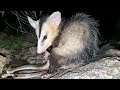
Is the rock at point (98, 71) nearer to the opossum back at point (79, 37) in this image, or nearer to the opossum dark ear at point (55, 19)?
the opossum back at point (79, 37)

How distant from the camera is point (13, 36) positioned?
5594 millimetres

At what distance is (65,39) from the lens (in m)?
3.98

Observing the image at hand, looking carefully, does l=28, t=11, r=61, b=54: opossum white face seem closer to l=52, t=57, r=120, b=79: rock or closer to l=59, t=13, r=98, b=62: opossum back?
l=59, t=13, r=98, b=62: opossum back

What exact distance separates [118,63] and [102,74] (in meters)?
0.38

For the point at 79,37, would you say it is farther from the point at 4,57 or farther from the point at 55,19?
the point at 4,57

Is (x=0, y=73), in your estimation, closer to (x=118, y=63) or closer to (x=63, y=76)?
(x=63, y=76)

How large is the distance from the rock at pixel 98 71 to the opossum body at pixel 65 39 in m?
0.26

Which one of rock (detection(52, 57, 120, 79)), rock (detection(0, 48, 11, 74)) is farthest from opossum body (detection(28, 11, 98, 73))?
rock (detection(0, 48, 11, 74))

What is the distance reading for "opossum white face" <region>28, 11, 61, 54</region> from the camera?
3945mm

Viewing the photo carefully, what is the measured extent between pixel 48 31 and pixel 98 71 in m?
0.93

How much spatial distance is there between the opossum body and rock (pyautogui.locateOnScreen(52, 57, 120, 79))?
0.86 feet

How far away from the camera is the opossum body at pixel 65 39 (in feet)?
13.0

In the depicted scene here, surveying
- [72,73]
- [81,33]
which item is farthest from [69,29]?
[72,73]

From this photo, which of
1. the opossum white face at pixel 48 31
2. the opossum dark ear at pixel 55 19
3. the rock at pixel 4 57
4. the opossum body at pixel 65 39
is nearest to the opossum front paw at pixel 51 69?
the opossum body at pixel 65 39
